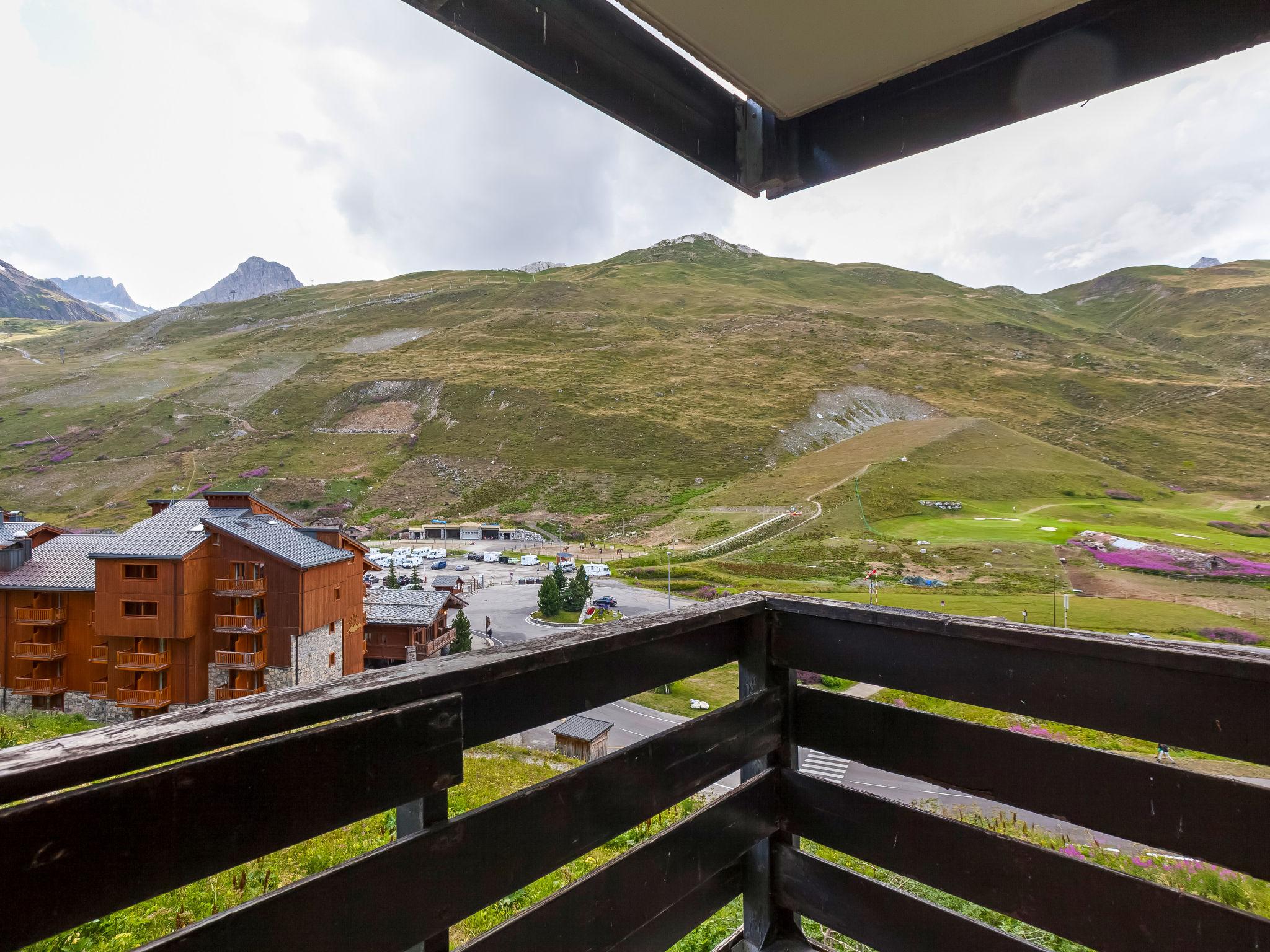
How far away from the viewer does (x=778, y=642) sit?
70.5 inches

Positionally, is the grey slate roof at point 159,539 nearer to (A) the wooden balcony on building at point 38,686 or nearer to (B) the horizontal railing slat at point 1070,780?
(A) the wooden balcony on building at point 38,686

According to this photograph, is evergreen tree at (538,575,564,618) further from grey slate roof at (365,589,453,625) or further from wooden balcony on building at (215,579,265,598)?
wooden balcony on building at (215,579,265,598)

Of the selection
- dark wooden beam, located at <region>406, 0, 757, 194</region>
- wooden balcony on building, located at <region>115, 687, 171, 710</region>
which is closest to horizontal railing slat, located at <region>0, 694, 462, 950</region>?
dark wooden beam, located at <region>406, 0, 757, 194</region>

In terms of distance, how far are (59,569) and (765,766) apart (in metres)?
19.0

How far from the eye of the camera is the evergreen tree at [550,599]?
74.3 feet

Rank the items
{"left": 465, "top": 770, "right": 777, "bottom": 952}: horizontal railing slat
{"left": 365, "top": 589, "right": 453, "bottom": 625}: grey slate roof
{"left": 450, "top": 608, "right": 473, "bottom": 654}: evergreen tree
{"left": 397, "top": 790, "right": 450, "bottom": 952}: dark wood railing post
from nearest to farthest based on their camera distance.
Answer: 1. {"left": 397, "top": 790, "right": 450, "bottom": 952}: dark wood railing post
2. {"left": 465, "top": 770, "right": 777, "bottom": 952}: horizontal railing slat
3. {"left": 365, "top": 589, "right": 453, "bottom": 625}: grey slate roof
4. {"left": 450, "top": 608, "right": 473, "bottom": 654}: evergreen tree

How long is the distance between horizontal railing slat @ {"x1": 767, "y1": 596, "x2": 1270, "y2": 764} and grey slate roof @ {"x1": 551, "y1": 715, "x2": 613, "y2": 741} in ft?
22.2

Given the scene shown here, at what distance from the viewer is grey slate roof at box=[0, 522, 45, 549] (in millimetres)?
13523

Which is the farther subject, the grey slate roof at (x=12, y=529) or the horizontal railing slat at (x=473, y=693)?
the grey slate roof at (x=12, y=529)

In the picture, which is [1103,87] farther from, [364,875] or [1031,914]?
[364,875]

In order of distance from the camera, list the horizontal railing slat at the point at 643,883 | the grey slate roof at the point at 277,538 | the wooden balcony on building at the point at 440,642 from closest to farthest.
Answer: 1. the horizontal railing slat at the point at 643,883
2. the grey slate roof at the point at 277,538
3. the wooden balcony on building at the point at 440,642

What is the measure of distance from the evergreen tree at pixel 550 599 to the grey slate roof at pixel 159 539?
12.0m

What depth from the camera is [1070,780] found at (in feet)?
4.26

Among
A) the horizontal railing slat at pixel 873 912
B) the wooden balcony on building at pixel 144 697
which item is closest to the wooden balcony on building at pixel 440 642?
the wooden balcony on building at pixel 144 697
